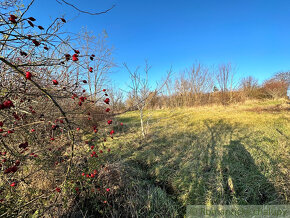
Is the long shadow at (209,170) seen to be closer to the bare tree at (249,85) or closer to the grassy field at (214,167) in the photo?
the grassy field at (214,167)

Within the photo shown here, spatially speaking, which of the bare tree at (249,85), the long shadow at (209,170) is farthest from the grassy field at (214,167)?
the bare tree at (249,85)

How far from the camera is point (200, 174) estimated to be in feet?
6.48

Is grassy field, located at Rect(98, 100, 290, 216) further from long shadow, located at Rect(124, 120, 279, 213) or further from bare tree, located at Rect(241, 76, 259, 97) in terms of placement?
bare tree, located at Rect(241, 76, 259, 97)

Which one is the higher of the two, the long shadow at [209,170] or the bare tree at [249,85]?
the bare tree at [249,85]

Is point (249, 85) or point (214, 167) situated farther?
point (249, 85)

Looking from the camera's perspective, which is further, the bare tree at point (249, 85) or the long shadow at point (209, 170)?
the bare tree at point (249, 85)

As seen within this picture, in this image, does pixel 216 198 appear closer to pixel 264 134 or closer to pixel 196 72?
pixel 264 134

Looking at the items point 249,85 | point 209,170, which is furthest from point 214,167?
point 249,85

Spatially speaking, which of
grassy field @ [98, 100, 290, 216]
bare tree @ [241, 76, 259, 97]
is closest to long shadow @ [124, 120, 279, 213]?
grassy field @ [98, 100, 290, 216]

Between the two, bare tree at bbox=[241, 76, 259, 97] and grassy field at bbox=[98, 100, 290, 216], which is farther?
bare tree at bbox=[241, 76, 259, 97]

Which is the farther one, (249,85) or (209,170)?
(249,85)

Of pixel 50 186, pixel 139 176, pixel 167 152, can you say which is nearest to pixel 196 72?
pixel 167 152

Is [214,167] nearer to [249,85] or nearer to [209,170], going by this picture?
[209,170]

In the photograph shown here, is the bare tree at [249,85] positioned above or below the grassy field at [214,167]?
above
